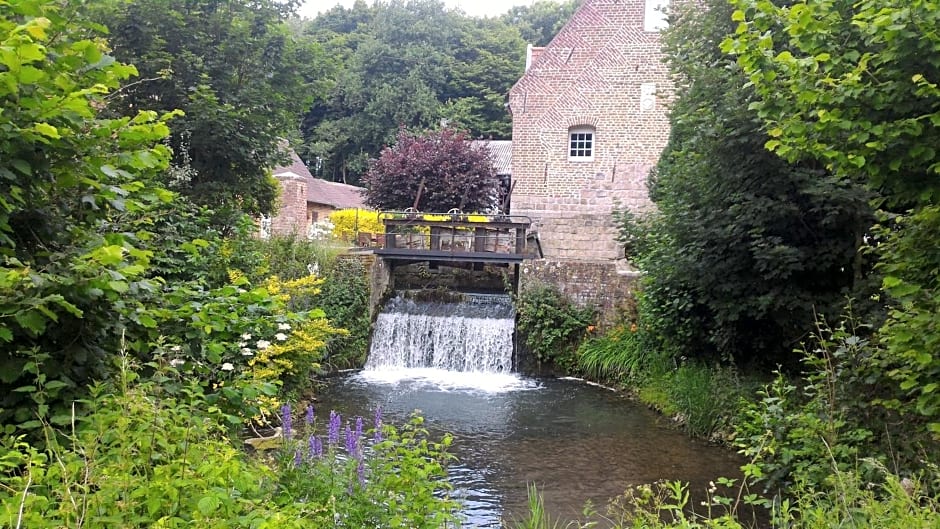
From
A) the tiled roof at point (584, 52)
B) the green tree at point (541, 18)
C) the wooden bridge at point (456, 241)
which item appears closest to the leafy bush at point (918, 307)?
the wooden bridge at point (456, 241)

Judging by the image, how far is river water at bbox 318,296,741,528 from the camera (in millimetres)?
6738

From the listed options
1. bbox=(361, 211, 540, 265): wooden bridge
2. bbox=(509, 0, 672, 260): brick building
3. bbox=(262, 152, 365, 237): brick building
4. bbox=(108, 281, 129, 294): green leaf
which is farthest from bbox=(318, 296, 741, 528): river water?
bbox=(262, 152, 365, 237): brick building

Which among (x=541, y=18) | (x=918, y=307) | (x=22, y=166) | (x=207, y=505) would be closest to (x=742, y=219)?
(x=918, y=307)

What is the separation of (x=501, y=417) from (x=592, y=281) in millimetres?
4673

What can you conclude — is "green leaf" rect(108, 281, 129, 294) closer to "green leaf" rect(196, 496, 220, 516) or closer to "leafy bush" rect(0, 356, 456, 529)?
"leafy bush" rect(0, 356, 456, 529)

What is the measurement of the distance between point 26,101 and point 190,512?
155 cm

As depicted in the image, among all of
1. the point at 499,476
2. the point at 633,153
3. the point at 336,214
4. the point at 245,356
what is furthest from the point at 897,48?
the point at 336,214

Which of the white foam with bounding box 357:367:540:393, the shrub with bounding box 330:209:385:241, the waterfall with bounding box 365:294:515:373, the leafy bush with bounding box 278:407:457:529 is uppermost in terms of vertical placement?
the shrub with bounding box 330:209:385:241

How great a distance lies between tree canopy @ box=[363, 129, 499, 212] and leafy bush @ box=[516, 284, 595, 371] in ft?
25.4

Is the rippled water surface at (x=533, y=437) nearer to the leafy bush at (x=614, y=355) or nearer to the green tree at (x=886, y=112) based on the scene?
the leafy bush at (x=614, y=355)

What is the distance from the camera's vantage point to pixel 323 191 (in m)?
31.6

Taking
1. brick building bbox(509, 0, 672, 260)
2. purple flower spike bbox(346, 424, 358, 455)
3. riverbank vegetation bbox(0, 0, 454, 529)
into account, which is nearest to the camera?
riverbank vegetation bbox(0, 0, 454, 529)

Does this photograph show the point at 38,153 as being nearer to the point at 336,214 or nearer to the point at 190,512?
the point at 190,512

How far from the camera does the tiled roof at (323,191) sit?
27.9 m
